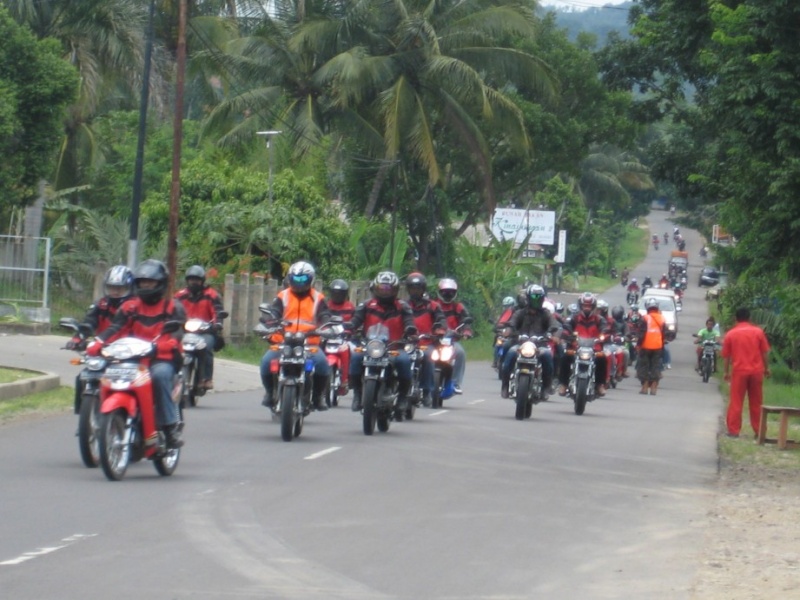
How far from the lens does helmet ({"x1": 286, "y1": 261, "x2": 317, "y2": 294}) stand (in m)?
Result: 15.2

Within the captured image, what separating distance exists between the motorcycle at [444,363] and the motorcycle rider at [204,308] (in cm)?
299

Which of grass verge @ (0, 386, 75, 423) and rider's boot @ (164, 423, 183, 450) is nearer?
rider's boot @ (164, 423, 183, 450)

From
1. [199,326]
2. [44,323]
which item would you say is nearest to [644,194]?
[44,323]

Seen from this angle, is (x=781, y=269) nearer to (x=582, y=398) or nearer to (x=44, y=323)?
(x=582, y=398)

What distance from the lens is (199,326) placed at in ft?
61.1

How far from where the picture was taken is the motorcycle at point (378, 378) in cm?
1551

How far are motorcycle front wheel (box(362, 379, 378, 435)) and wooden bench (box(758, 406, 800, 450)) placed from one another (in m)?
5.46

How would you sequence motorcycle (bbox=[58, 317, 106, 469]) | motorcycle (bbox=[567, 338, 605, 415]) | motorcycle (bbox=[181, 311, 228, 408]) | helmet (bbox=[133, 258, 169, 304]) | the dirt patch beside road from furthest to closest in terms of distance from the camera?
1. motorcycle (bbox=[567, 338, 605, 415])
2. motorcycle (bbox=[181, 311, 228, 408])
3. helmet (bbox=[133, 258, 169, 304])
4. motorcycle (bbox=[58, 317, 106, 469])
5. the dirt patch beside road

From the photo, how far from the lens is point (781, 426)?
17969 millimetres

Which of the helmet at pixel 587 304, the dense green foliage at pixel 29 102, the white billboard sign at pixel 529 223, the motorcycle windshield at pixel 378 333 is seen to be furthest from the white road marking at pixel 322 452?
the white billboard sign at pixel 529 223

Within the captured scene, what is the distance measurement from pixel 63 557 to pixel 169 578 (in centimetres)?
85

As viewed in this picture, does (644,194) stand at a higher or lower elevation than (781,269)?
higher

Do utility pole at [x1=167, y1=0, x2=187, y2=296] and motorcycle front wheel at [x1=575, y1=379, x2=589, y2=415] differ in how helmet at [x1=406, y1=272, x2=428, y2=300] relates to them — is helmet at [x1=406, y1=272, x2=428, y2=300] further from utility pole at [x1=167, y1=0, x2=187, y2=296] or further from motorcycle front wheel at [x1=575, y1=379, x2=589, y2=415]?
utility pole at [x1=167, y1=0, x2=187, y2=296]

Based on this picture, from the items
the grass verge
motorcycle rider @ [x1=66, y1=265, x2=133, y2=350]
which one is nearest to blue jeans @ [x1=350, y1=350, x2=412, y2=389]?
motorcycle rider @ [x1=66, y1=265, x2=133, y2=350]
